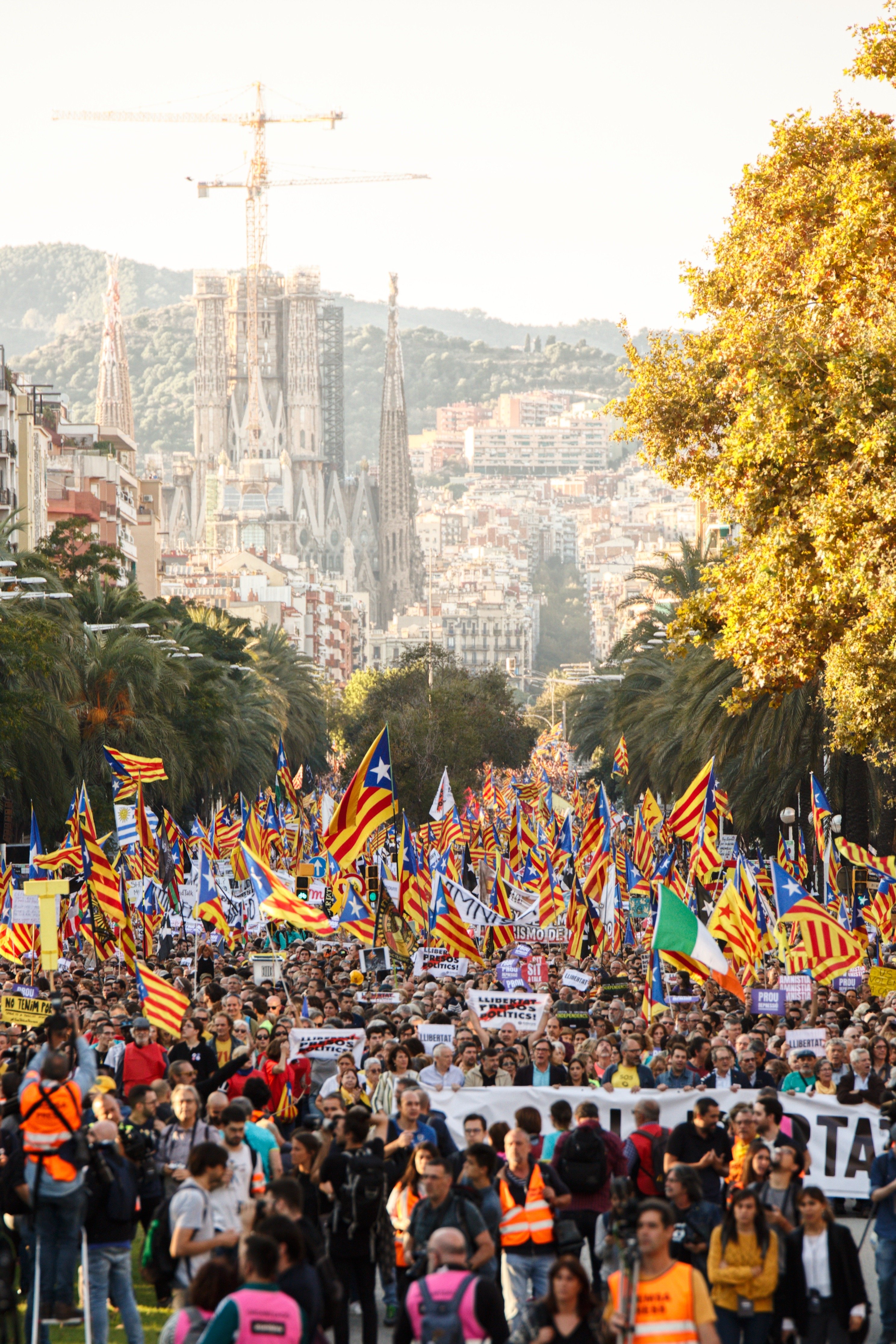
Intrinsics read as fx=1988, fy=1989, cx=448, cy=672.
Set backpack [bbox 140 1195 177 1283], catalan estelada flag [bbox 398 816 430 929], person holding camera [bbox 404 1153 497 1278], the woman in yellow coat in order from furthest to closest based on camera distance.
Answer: catalan estelada flag [bbox 398 816 430 929] → backpack [bbox 140 1195 177 1283] → person holding camera [bbox 404 1153 497 1278] → the woman in yellow coat

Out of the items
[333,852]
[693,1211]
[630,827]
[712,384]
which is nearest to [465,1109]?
[693,1211]

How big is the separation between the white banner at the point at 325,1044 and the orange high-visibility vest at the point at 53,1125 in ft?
16.2

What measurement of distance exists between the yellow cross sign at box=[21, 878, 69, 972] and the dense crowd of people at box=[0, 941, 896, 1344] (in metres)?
8.31

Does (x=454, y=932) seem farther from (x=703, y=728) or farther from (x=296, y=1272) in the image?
(x=703, y=728)

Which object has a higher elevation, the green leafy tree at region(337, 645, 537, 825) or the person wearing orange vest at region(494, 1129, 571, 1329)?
the person wearing orange vest at region(494, 1129, 571, 1329)

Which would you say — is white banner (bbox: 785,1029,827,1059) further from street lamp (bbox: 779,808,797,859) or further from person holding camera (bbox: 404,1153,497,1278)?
street lamp (bbox: 779,808,797,859)

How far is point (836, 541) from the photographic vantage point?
22.2 metres

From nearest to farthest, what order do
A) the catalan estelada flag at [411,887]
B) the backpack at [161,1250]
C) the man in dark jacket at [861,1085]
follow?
the backpack at [161,1250], the man in dark jacket at [861,1085], the catalan estelada flag at [411,887]

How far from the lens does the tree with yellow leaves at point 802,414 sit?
21984mm

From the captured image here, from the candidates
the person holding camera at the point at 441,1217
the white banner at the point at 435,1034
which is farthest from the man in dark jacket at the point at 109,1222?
the white banner at the point at 435,1034

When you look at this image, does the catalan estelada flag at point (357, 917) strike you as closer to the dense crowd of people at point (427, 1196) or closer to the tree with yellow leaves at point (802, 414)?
the tree with yellow leaves at point (802, 414)

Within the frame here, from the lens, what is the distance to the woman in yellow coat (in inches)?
352

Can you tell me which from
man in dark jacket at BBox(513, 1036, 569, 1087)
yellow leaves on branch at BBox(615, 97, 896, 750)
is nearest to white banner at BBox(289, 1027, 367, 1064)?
man in dark jacket at BBox(513, 1036, 569, 1087)

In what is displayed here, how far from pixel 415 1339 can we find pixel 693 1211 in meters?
1.81
